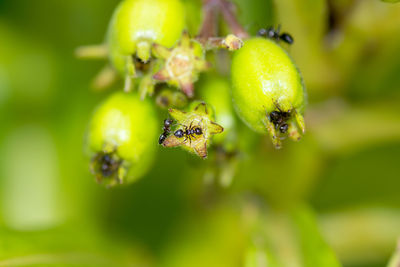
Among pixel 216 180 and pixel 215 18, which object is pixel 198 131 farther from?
pixel 216 180

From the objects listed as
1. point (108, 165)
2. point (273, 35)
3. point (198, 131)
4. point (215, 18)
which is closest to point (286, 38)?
point (273, 35)

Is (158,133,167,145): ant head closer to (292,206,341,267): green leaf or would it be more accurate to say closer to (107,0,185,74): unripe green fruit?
(107,0,185,74): unripe green fruit

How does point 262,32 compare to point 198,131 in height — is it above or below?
above

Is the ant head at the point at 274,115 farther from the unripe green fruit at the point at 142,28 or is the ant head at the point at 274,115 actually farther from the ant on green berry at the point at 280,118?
the unripe green fruit at the point at 142,28

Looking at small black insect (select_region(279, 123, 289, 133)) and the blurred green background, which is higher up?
the blurred green background

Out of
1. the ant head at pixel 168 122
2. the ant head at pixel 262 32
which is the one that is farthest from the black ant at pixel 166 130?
the ant head at pixel 262 32

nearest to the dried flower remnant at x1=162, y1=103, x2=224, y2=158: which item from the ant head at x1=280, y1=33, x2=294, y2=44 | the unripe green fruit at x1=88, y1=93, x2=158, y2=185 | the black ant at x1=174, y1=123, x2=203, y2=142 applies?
the black ant at x1=174, y1=123, x2=203, y2=142

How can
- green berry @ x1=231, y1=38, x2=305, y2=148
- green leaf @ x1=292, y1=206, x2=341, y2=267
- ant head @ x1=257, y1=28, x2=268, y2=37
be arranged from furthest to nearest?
green leaf @ x1=292, y1=206, x2=341, y2=267, ant head @ x1=257, y1=28, x2=268, y2=37, green berry @ x1=231, y1=38, x2=305, y2=148
